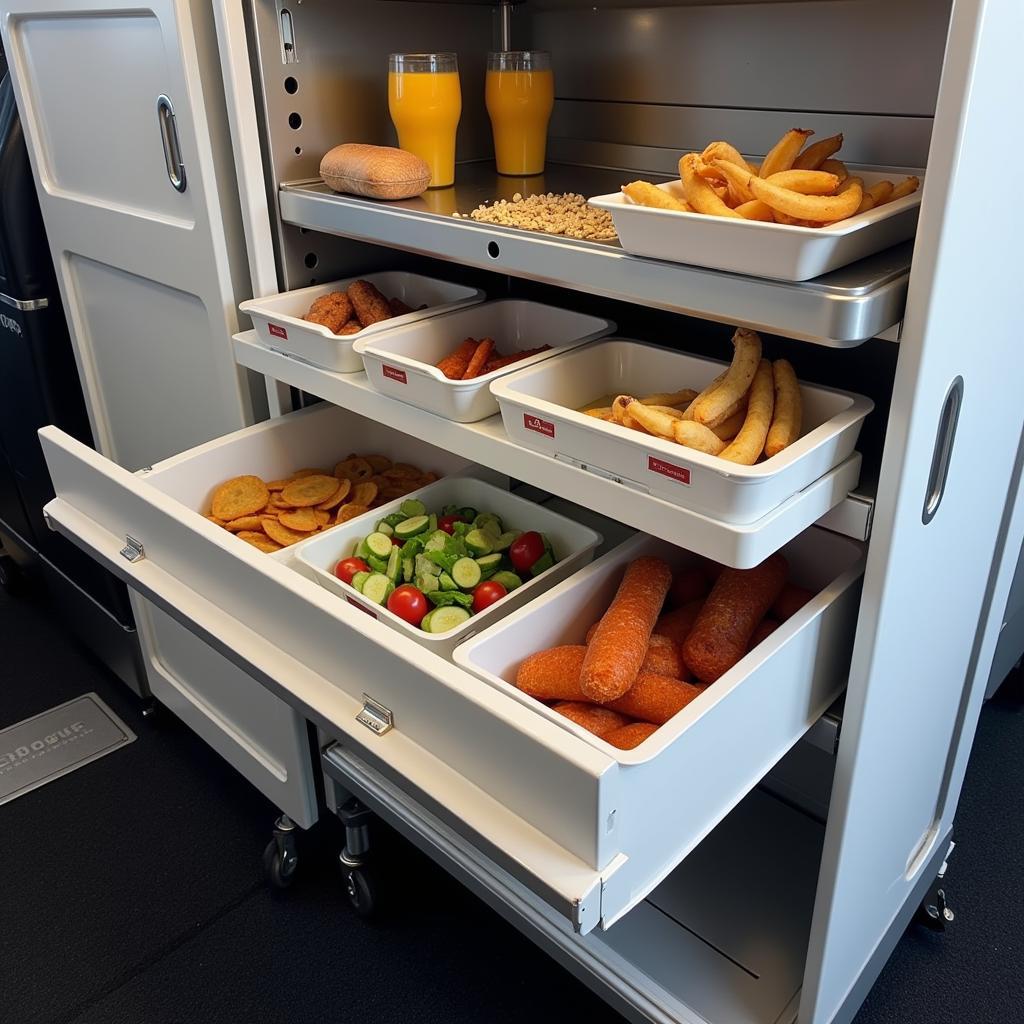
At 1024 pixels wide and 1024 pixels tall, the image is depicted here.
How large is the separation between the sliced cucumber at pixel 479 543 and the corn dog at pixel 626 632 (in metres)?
0.20

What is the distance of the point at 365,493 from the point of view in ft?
4.48

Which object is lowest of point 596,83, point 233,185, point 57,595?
point 57,595

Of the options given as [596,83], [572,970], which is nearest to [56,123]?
[596,83]

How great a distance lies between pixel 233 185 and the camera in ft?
4.25

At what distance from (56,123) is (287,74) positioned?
1.77ft

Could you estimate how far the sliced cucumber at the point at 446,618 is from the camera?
1.06 m

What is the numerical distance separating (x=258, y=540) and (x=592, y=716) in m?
0.55

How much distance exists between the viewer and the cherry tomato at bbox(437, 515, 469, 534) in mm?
1241

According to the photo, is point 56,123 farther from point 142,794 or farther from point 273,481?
point 142,794

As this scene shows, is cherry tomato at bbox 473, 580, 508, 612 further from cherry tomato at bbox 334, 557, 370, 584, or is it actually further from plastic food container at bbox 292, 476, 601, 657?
cherry tomato at bbox 334, 557, 370, 584

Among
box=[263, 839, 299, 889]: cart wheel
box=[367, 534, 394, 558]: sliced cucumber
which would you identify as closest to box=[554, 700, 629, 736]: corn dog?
box=[367, 534, 394, 558]: sliced cucumber

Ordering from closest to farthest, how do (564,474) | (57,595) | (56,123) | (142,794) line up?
(564,474) < (56,123) < (142,794) < (57,595)

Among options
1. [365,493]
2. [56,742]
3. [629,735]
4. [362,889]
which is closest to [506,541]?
[365,493]

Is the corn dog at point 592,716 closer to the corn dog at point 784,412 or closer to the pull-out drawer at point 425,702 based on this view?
the pull-out drawer at point 425,702
